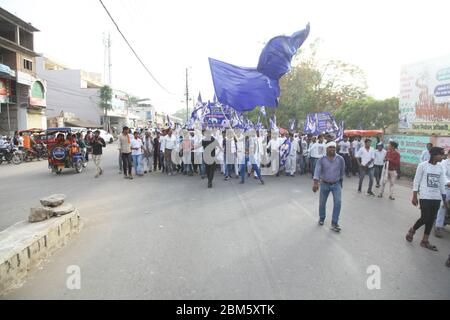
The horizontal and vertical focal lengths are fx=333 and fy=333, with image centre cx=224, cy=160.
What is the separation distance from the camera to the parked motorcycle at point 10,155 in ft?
59.1

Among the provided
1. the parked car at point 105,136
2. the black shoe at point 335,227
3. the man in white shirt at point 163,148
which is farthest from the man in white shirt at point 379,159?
the parked car at point 105,136

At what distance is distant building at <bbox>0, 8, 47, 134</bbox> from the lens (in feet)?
91.3

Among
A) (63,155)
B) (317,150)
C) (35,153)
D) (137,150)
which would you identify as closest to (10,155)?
(35,153)

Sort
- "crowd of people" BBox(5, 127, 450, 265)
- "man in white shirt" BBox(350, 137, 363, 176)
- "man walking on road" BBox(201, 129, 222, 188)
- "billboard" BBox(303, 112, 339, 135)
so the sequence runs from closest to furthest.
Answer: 1. "crowd of people" BBox(5, 127, 450, 265)
2. "man walking on road" BBox(201, 129, 222, 188)
3. "man in white shirt" BBox(350, 137, 363, 176)
4. "billboard" BBox(303, 112, 339, 135)

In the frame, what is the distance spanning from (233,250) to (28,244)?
8.74 feet

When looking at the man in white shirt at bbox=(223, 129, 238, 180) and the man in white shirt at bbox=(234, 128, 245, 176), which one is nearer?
the man in white shirt at bbox=(234, 128, 245, 176)

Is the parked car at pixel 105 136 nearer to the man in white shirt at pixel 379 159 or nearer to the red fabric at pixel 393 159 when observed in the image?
the man in white shirt at pixel 379 159

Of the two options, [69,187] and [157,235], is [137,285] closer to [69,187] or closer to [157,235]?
[157,235]

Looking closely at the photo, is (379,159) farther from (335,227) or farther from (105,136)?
(105,136)

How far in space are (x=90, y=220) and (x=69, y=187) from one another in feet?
13.7

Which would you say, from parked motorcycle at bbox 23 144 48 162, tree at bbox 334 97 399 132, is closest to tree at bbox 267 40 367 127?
tree at bbox 334 97 399 132

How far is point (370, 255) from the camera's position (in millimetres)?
4773

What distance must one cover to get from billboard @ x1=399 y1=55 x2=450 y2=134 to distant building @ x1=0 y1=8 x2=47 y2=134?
27.6 metres

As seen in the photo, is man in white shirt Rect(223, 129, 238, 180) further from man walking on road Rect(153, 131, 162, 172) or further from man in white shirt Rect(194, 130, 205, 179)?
man walking on road Rect(153, 131, 162, 172)
